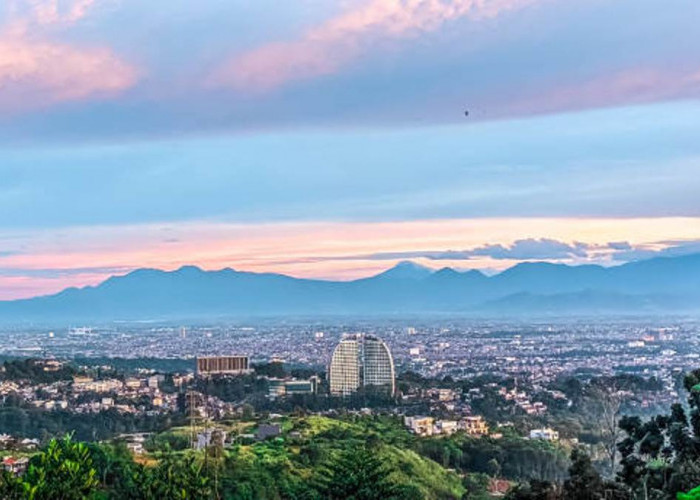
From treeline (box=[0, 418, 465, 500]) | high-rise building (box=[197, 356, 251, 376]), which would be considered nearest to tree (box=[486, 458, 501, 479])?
treeline (box=[0, 418, 465, 500])

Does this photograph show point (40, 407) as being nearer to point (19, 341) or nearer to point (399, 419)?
point (399, 419)

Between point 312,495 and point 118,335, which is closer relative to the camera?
point 312,495

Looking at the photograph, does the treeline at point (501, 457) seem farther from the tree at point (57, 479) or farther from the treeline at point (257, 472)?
the tree at point (57, 479)

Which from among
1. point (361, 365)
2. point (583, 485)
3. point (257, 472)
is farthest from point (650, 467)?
point (361, 365)

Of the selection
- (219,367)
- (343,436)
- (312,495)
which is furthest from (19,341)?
(312,495)

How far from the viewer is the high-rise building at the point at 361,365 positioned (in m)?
53.2

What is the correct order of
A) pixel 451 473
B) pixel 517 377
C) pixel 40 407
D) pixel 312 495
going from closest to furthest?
pixel 312 495, pixel 451 473, pixel 40 407, pixel 517 377

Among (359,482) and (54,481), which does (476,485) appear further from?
(54,481)

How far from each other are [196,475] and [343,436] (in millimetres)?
14808

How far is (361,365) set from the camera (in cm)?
5494

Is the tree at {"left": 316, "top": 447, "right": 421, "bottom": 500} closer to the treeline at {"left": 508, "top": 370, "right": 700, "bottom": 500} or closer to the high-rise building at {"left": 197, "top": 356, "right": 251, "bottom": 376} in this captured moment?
the treeline at {"left": 508, "top": 370, "right": 700, "bottom": 500}

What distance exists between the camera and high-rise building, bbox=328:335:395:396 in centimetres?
5322

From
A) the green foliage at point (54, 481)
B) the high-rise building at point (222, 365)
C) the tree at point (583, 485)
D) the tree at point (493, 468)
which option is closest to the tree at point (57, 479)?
the green foliage at point (54, 481)

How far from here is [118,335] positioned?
11844 cm
